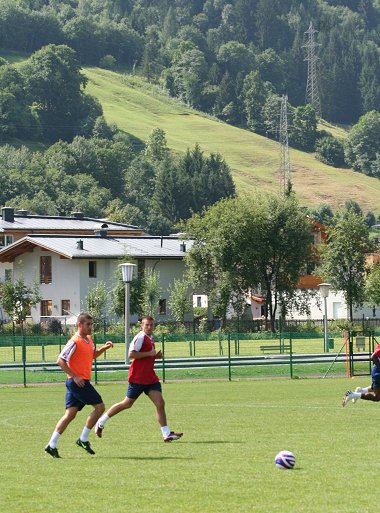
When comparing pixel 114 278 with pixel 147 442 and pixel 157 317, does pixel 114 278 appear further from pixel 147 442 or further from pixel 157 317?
pixel 147 442

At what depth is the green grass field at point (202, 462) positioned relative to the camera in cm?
1381

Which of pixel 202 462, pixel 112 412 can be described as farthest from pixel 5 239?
pixel 202 462

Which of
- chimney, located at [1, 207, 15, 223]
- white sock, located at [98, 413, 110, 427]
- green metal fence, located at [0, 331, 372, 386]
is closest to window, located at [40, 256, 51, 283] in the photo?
chimney, located at [1, 207, 15, 223]

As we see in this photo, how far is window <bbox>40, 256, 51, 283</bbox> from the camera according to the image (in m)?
93.6

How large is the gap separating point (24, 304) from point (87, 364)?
215ft

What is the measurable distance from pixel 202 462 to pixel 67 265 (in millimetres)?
75839

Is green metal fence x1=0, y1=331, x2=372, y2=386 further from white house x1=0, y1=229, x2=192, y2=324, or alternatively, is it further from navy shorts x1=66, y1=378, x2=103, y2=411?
white house x1=0, y1=229, x2=192, y2=324

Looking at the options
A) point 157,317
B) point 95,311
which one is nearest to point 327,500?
point 95,311

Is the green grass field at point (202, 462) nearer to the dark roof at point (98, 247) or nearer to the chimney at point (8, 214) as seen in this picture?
the dark roof at point (98, 247)

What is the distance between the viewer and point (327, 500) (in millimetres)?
13758

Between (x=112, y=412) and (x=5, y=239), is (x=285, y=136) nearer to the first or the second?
(x=5, y=239)

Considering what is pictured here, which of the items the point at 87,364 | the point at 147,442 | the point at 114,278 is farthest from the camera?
the point at 114,278

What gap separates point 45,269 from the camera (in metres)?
93.9

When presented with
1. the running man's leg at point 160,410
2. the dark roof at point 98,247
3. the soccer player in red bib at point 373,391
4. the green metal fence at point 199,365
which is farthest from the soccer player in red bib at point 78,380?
the dark roof at point 98,247
